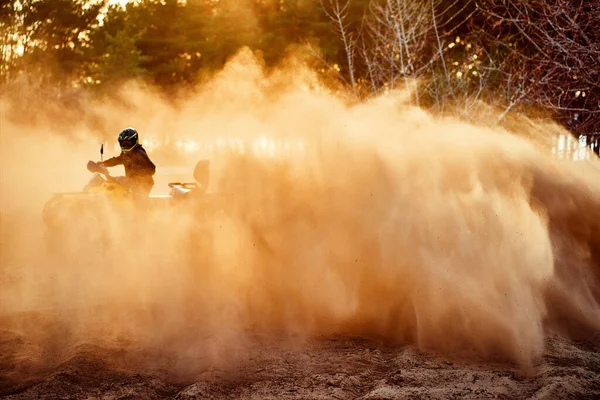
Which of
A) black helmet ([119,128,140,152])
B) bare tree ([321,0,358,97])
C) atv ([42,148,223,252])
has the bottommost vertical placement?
atv ([42,148,223,252])

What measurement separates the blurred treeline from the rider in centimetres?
799

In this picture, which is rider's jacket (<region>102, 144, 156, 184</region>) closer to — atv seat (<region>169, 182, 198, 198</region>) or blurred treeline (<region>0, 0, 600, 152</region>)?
atv seat (<region>169, 182, 198, 198</region>)

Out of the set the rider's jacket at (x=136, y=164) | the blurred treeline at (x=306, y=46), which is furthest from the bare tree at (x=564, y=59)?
the rider's jacket at (x=136, y=164)

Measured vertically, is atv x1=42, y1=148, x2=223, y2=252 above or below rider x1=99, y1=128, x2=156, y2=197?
below

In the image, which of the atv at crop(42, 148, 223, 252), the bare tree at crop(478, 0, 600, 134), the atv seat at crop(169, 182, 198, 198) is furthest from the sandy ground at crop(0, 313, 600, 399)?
the bare tree at crop(478, 0, 600, 134)

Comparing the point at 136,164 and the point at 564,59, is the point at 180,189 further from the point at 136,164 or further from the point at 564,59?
the point at 564,59

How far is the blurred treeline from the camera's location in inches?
647

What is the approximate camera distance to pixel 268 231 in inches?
333

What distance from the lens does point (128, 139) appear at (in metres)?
9.89

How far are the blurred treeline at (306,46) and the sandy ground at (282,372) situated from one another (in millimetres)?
9236

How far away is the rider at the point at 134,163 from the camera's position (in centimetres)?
990

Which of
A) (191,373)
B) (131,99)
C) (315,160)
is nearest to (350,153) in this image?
(315,160)

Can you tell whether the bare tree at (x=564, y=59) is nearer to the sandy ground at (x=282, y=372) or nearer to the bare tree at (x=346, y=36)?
the bare tree at (x=346, y=36)

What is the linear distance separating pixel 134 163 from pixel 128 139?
383 mm
